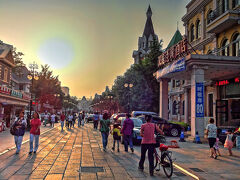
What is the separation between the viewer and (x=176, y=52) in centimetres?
2002

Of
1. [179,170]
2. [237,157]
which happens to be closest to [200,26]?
[237,157]

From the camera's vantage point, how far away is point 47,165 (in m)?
8.07

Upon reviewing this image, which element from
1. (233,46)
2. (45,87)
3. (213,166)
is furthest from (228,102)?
(45,87)

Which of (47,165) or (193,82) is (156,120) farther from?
(47,165)

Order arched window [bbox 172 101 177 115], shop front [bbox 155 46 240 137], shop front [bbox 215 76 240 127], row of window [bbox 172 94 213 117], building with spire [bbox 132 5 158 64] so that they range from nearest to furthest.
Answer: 1. shop front [bbox 155 46 240 137]
2. shop front [bbox 215 76 240 127]
3. row of window [bbox 172 94 213 117]
4. arched window [bbox 172 101 177 115]
5. building with spire [bbox 132 5 158 64]

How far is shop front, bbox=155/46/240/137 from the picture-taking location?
55.9 ft

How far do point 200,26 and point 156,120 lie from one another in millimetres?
12079

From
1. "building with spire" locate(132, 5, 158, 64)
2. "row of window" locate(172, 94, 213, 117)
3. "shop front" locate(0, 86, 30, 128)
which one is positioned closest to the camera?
"row of window" locate(172, 94, 213, 117)

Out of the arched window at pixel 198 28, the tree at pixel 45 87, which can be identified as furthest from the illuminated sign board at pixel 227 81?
the tree at pixel 45 87

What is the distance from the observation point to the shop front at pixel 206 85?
1703 cm

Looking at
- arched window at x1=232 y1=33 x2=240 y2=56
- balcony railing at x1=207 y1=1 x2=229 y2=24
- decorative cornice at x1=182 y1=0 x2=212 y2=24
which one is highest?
decorative cornice at x1=182 y1=0 x2=212 y2=24

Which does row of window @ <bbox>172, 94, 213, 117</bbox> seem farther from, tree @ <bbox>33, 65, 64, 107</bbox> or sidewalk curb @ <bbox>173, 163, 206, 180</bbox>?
tree @ <bbox>33, 65, 64, 107</bbox>

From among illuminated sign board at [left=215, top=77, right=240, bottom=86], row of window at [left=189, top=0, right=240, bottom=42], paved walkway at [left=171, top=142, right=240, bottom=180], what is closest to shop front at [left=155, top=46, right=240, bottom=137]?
illuminated sign board at [left=215, top=77, right=240, bottom=86]

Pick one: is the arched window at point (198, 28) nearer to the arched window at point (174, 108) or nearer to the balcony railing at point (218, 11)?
the balcony railing at point (218, 11)
